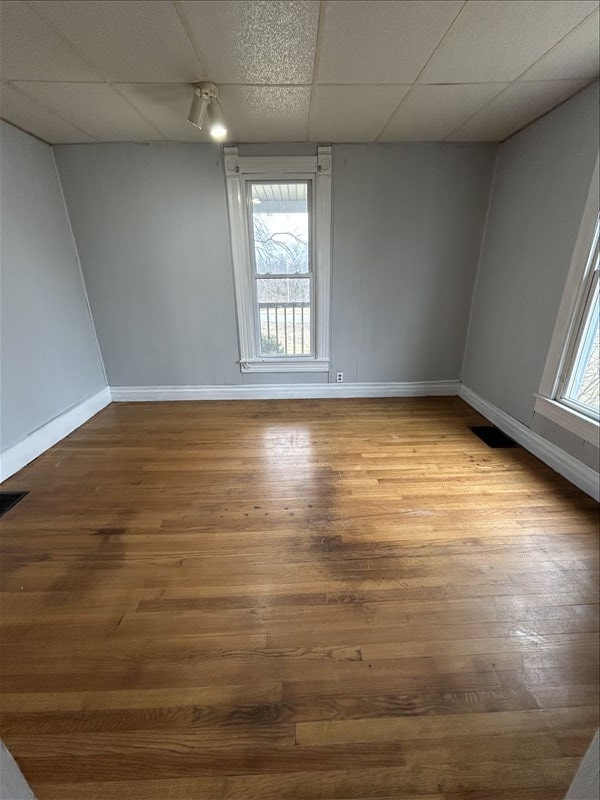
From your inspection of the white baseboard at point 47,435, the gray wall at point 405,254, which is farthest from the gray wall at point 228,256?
the white baseboard at point 47,435

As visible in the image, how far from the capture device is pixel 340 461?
2289 mm

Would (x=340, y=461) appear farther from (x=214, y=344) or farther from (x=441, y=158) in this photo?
(x=441, y=158)

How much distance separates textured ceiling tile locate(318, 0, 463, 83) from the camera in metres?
1.35

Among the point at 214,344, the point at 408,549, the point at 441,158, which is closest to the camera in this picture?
the point at 408,549

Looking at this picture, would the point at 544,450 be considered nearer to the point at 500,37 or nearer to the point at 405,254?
the point at 405,254

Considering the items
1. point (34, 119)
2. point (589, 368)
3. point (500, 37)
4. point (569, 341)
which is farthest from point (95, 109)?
point (589, 368)

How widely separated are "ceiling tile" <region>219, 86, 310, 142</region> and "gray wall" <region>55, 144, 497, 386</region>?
29 centimetres

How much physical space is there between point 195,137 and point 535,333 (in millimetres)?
3054

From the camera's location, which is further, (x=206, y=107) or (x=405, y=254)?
(x=405, y=254)

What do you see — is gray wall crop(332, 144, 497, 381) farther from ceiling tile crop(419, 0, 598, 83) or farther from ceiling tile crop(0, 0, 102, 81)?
ceiling tile crop(0, 0, 102, 81)

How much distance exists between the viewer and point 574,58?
1.63 metres

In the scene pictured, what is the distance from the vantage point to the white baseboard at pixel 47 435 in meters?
2.18

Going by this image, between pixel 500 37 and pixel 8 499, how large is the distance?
3636 mm

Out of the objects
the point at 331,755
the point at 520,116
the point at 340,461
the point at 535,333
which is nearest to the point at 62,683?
the point at 331,755
